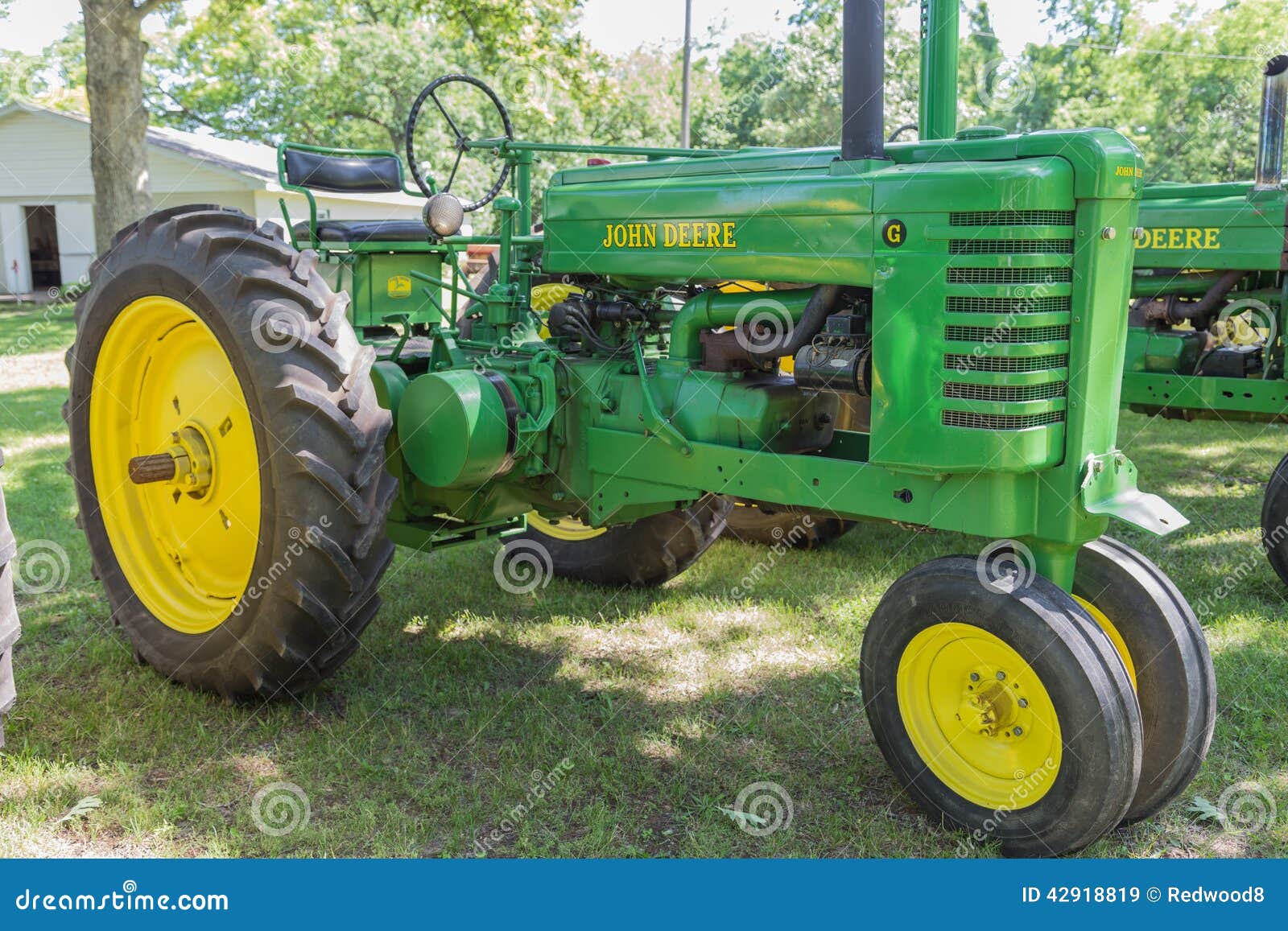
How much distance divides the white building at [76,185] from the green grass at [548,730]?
57.2 ft

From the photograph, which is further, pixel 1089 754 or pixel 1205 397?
pixel 1205 397

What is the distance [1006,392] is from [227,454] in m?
2.39

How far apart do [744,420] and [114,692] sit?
2260 millimetres

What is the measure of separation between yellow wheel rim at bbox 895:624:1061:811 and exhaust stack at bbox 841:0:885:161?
131 centimetres

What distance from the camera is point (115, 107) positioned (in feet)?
39.1

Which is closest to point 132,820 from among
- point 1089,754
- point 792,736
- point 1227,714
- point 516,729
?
point 516,729

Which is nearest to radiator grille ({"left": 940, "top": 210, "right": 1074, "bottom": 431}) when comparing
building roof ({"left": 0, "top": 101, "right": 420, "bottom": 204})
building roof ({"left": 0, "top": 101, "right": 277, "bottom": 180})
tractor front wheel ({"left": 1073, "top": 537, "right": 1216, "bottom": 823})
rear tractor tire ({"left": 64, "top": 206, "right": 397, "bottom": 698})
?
tractor front wheel ({"left": 1073, "top": 537, "right": 1216, "bottom": 823})

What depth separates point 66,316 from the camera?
18.2 meters

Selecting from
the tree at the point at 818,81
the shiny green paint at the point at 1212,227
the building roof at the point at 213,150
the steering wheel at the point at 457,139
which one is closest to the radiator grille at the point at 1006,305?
the steering wheel at the point at 457,139

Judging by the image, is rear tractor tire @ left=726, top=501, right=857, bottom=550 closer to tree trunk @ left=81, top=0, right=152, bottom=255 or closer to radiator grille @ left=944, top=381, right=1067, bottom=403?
radiator grille @ left=944, top=381, right=1067, bottom=403

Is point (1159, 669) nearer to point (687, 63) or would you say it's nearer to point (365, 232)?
point (365, 232)

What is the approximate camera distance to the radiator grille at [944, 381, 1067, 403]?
271 centimetres

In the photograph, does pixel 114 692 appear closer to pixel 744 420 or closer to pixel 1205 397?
pixel 744 420

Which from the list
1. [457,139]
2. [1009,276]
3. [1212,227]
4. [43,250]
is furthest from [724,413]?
[43,250]
